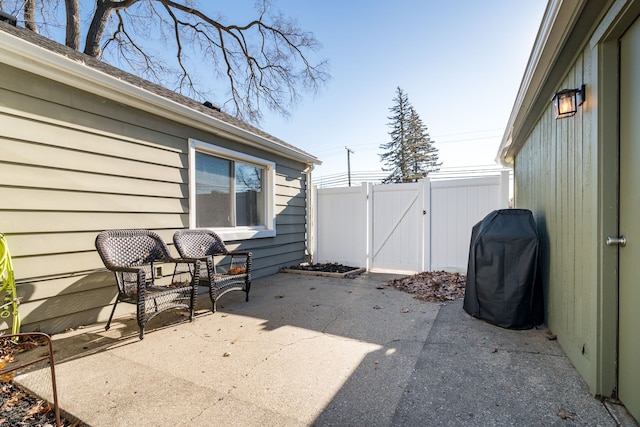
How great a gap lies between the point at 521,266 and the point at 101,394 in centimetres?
335

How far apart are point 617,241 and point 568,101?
→ 1023mm

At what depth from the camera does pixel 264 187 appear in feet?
18.4

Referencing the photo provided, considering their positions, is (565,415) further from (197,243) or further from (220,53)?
(220,53)

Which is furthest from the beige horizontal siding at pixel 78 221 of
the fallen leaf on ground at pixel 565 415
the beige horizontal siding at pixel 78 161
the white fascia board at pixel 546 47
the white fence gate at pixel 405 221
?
the white fascia board at pixel 546 47

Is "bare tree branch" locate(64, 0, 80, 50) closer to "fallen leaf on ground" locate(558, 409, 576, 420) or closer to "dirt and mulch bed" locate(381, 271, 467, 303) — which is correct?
"dirt and mulch bed" locate(381, 271, 467, 303)

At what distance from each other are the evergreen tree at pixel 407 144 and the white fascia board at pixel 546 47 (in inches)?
846

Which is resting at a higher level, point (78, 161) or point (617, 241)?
point (78, 161)

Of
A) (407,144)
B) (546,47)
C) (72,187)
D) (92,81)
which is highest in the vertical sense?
(407,144)

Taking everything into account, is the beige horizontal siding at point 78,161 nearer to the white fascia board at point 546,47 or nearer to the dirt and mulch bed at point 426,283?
the dirt and mulch bed at point 426,283

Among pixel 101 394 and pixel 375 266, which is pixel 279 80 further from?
pixel 101 394

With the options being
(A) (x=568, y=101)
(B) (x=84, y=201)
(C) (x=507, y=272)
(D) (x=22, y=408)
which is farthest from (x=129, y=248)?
(A) (x=568, y=101)

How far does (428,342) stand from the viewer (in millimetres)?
2555

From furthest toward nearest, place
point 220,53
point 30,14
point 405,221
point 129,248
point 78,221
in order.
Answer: point 220,53 → point 30,14 → point 405,221 → point 129,248 → point 78,221

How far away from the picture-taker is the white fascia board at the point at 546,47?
5.77ft
